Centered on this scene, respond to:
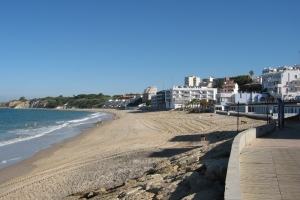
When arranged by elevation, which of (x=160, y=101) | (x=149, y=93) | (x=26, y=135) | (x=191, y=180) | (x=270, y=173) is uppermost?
(x=149, y=93)

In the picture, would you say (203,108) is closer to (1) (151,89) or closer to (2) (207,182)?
(2) (207,182)

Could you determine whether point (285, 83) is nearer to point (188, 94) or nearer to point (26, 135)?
point (188, 94)

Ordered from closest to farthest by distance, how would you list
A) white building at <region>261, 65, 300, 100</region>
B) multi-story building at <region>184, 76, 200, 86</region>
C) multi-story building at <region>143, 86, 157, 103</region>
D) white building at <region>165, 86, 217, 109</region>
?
white building at <region>261, 65, 300, 100</region>
white building at <region>165, 86, 217, 109</region>
multi-story building at <region>143, 86, 157, 103</region>
multi-story building at <region>184, 76, 200, 86</region>

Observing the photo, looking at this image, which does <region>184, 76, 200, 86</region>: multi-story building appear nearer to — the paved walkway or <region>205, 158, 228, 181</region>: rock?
the paved walkway

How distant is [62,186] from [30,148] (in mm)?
13967

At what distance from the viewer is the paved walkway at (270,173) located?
5.21m

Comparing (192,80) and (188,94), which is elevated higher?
(192,80)

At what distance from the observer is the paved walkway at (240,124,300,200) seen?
17.1ft

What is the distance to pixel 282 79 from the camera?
245 feet

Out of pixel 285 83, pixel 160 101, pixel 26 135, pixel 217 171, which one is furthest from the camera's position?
pixel 160 101

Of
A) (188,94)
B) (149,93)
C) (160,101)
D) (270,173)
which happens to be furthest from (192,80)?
(270,173)

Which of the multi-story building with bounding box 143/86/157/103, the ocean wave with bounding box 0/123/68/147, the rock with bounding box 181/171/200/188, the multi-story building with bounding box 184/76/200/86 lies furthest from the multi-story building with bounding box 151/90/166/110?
the rock with bounding box 181/171/200/188

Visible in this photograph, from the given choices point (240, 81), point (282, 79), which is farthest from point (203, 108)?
point (240, 81)

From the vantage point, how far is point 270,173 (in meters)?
6.49
